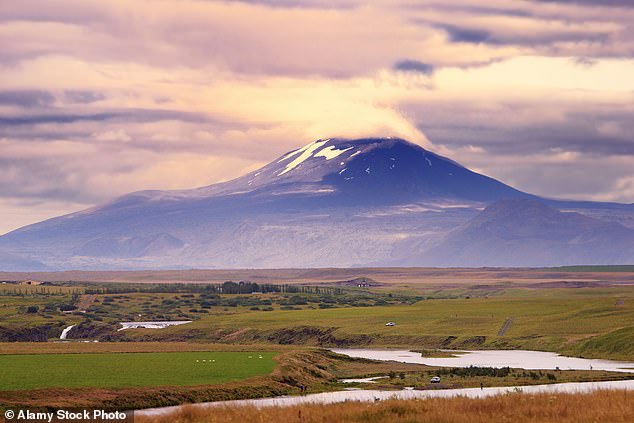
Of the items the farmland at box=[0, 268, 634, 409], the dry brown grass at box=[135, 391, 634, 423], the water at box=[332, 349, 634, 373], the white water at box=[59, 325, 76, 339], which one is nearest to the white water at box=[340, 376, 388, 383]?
the farmland at box=[0, 268, 634, 409]

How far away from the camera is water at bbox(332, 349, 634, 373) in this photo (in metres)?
108

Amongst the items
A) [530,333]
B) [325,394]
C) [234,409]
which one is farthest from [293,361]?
[530,333]

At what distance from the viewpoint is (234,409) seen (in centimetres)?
5650

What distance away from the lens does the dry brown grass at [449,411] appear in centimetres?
4991

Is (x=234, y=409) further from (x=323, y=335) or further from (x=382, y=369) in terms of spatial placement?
→ (x=323, y=335)

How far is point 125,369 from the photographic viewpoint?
283 feet

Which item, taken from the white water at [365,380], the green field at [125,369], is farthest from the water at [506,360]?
the green field at [125,369]

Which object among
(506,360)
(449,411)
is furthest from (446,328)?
(449,411)

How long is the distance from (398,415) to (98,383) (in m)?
28.9

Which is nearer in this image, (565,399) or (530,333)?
(565,399)

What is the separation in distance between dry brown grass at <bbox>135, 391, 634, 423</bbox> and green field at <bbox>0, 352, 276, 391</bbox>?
774 inches

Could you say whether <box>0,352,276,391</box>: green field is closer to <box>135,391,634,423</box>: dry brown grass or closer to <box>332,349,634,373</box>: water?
<box>135,391,634,423</box>: dry brown grass

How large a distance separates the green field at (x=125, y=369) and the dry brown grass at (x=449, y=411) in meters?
19.7

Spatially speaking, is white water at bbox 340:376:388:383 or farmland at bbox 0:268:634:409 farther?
white water at bbox 340:376:388:383
